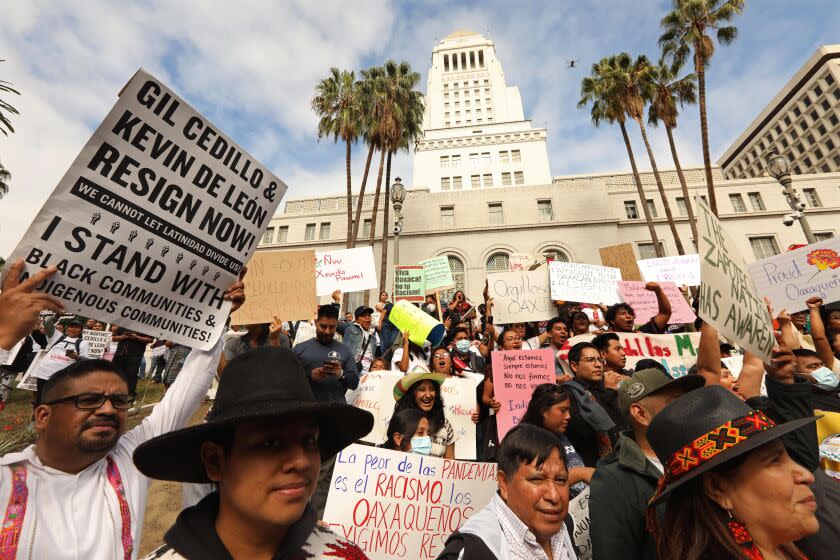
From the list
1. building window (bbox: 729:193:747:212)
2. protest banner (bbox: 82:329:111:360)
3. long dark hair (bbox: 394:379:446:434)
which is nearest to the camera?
long dark hair (bbox: 394:379:446:434)

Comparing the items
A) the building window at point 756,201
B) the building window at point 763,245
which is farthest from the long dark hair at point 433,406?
the building window at point 756,201

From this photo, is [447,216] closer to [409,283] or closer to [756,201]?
[409,283]

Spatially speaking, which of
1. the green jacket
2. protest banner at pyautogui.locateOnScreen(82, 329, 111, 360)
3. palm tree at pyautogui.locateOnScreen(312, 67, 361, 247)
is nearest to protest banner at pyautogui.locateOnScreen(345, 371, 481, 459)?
the green jacket

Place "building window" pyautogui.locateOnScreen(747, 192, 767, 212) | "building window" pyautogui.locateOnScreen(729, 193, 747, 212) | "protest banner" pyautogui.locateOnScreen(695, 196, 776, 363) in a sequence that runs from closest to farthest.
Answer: "protest banner" pyautogui.locateOnScreen(695, 196, 776, 363) → "building window" pyautogui.locateOnScreen(747, 192, 767, 212) → "building window" pyautogui.locateOnScreen(729, 193, 747, 212)

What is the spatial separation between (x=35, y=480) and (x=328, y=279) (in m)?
6.94

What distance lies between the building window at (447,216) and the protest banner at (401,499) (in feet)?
84.8

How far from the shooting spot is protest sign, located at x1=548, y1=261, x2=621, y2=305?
26.5 ft

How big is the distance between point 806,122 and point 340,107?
77813mm

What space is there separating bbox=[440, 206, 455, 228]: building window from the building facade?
64.9 meters

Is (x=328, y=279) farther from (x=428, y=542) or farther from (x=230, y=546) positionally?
(x=230, y=546)

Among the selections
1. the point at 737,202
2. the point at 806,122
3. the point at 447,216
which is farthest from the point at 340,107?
the point at 806,122

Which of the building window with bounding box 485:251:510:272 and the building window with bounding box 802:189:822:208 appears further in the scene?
the building window with bounding box 802:189:822:208

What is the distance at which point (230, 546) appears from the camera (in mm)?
1224

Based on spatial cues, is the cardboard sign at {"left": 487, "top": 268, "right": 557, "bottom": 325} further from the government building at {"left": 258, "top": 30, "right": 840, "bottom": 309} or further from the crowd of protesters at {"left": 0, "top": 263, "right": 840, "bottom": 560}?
the government building at {"left": 258, "top": 30, "right": 840, "bottom": 309}
